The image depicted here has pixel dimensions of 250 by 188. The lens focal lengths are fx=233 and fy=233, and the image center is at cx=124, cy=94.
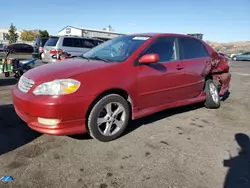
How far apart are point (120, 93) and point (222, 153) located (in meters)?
1.66

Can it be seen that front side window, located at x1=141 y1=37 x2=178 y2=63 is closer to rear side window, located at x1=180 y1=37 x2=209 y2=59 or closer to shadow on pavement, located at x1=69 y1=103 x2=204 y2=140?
rear side window, located at x1=180 y1=37 x2=209 y2=59

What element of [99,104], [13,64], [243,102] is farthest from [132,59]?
[13,64]

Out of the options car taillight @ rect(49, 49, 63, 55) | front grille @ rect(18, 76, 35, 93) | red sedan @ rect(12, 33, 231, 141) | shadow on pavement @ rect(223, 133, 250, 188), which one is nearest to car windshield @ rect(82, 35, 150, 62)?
red sedan @ rect(12, 33, 231, 141)

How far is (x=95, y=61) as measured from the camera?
146 inches

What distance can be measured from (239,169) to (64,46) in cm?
1091

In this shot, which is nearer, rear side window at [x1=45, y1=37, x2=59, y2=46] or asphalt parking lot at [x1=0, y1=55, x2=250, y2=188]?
asphalt parking lot at [x1=0, y1=55, x2=250, y2=188]

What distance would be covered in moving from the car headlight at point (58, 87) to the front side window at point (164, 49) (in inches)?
55.4

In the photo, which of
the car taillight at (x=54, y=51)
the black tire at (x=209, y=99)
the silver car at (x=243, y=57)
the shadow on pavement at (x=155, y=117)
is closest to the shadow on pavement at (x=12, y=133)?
the shadow on pavement at (x=155, y=117)

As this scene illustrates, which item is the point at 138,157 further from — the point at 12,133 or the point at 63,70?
the point at 12,133

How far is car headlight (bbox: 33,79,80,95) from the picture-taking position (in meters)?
2.97

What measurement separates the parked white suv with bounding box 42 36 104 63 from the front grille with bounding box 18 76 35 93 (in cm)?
806

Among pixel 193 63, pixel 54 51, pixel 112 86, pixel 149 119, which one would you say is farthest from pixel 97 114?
pixel 54 51

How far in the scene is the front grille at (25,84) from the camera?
3168 mm

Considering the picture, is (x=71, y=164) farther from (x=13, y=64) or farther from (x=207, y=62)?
(x=13, y=64)
